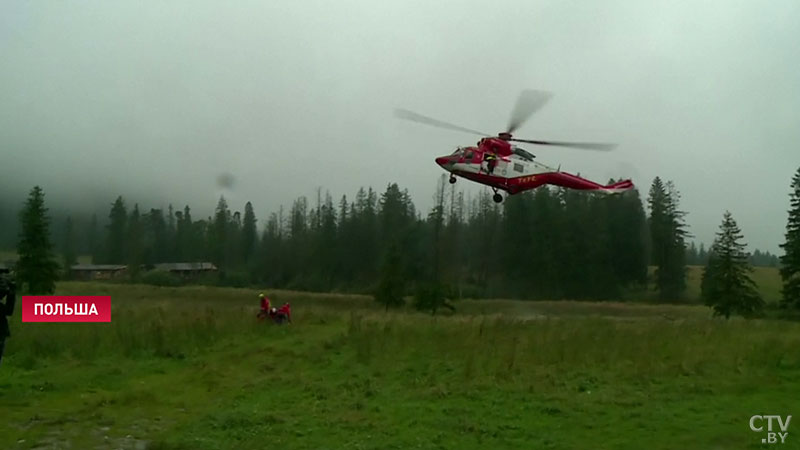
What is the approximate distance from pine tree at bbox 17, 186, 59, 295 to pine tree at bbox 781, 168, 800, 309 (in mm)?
42308

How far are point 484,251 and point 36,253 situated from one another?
27696mm

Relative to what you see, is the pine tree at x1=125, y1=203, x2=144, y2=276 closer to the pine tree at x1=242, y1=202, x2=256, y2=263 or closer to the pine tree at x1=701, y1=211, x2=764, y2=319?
the pine tree at x1=242, y1=202, x2=256, y2=263

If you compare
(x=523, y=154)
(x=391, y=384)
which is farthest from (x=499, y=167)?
(x=391, y=384)

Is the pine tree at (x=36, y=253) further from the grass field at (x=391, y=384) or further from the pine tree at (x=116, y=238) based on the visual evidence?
the grass field at (x=391, y=384)

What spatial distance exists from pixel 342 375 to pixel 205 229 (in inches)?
1956

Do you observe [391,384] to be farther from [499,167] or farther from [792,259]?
[792,259]

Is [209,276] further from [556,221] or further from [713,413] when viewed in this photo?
[713,413]

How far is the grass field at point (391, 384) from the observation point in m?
9.75

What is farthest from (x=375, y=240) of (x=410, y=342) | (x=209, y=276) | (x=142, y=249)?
(x=410, y=342)

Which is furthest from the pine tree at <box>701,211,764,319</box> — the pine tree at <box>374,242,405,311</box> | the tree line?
the pine tree at <box>374,242,405,311</box>

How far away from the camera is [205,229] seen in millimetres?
61469

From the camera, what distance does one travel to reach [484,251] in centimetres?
4850

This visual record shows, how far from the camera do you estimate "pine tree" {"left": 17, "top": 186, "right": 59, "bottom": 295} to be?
38312mm

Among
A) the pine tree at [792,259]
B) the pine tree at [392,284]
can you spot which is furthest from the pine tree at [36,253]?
the pine tree at [792,259]
